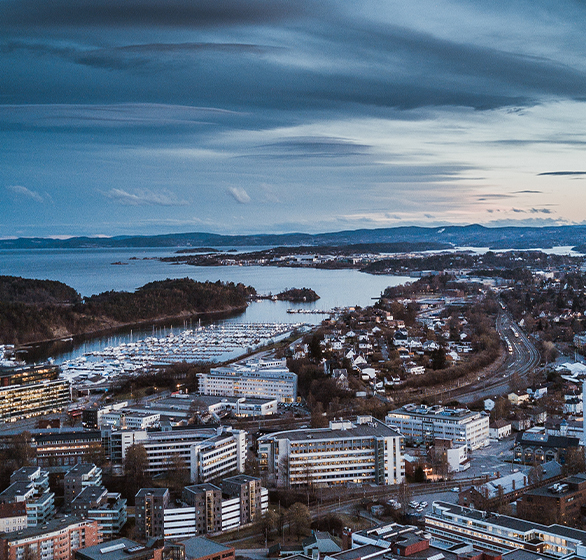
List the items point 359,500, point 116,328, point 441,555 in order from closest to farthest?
1. point 441,555
2. point 359,500
3. point 116,328

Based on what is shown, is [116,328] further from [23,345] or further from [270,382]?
[270,382]

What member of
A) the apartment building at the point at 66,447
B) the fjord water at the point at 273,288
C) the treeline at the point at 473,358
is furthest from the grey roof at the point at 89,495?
the fjord water at the point at 273,288


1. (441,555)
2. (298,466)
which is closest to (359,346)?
(298,466)

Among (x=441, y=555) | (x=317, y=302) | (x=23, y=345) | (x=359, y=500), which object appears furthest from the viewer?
(x=317, y=302)

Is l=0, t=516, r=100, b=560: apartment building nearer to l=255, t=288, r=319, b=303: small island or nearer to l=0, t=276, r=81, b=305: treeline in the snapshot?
l=0, t=276, r=81, b=305: treeline

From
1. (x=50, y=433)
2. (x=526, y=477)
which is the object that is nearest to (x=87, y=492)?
(x=50, y=433)

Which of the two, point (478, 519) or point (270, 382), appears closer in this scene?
point (478, 519)

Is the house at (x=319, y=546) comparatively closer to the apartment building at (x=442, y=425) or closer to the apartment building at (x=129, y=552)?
the apartment building at (x=129, y=552)

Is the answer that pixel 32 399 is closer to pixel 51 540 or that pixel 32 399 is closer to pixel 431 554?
pixel 51 540
